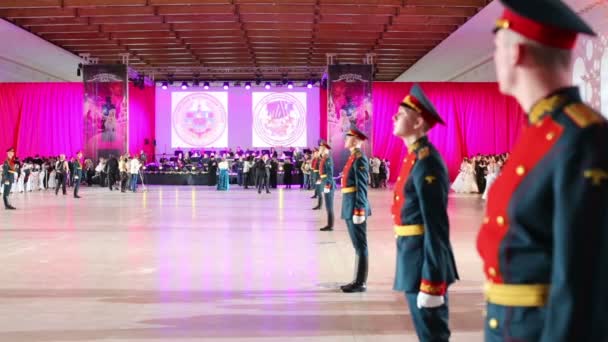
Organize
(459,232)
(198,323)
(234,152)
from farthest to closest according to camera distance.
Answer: (234,152) → (459,232) → (198,323)

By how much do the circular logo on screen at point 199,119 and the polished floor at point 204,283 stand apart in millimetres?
19296

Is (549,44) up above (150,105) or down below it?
below

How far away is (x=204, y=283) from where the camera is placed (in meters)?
6.18

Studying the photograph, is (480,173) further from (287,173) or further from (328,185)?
(328,185)

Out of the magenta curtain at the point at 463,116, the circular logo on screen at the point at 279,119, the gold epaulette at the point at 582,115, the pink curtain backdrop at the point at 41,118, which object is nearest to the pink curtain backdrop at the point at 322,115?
the circular logo on screen at the point at 279,119

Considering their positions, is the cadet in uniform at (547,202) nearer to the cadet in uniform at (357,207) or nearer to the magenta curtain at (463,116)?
the cadet in uniform at (357,207)

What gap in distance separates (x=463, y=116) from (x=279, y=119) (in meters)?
8.68

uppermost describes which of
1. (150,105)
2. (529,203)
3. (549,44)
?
(150,105)

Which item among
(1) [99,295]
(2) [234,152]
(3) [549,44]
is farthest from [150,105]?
(3) [549,44]

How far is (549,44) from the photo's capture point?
58.9 inches

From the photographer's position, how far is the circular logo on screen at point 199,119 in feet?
102

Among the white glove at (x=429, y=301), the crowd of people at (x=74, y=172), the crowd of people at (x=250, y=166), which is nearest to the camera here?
the white glove at (x=429, y=301)

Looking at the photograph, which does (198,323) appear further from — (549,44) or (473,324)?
(549,44)

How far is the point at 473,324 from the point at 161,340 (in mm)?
2236
